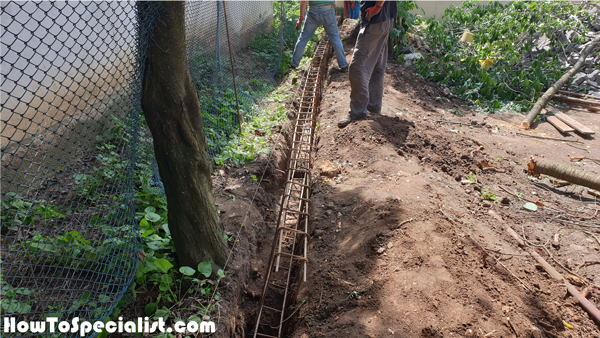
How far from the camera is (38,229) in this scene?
2.46 meters

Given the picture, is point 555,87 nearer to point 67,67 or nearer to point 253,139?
point 253,139

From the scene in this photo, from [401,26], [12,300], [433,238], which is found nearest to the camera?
[12,300]

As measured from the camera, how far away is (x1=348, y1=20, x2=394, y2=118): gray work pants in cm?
465

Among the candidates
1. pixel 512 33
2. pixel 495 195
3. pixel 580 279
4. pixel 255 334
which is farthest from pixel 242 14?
pixel 580 279

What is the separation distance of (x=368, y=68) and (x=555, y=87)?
4.36 metres

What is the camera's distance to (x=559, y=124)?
570cm

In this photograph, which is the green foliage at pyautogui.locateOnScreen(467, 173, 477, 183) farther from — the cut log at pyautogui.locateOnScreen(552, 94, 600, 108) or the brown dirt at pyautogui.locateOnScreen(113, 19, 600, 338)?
the cut log at pyautogui.locateOnScreen(552, 94, 600, 108)

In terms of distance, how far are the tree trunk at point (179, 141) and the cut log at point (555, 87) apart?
18.7 ft

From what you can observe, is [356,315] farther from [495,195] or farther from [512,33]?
[512,33]

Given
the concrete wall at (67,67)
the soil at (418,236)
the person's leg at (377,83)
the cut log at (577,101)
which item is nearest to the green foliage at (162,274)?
the soil at (418,236)

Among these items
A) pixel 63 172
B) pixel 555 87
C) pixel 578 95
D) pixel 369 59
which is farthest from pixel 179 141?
pixel 578 95

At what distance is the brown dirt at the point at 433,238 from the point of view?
91.1 inches

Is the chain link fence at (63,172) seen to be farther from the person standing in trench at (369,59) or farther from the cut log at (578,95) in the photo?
the cut log at (578,95)

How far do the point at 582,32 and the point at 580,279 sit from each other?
775 centimetres
